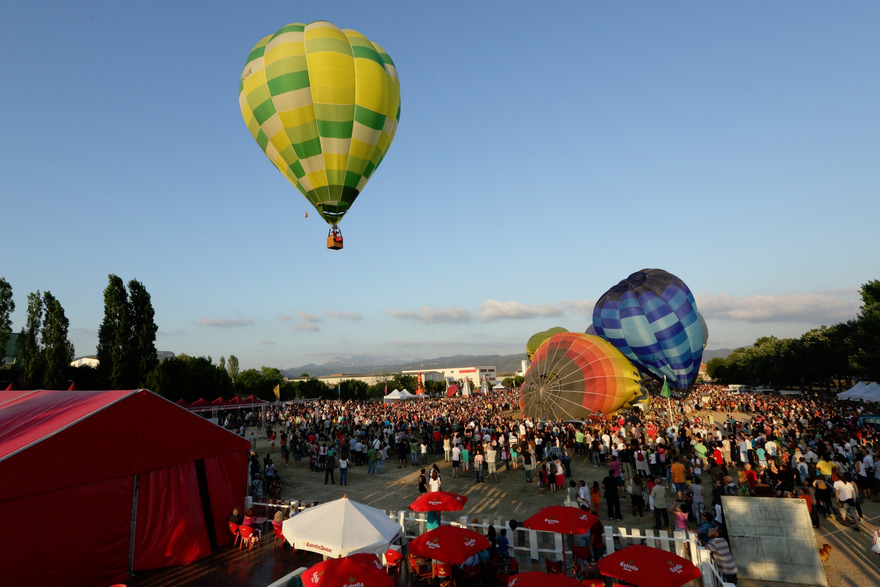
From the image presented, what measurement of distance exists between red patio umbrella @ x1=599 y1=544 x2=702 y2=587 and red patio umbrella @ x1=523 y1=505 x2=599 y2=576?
131 cm

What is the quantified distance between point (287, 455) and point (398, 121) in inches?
653

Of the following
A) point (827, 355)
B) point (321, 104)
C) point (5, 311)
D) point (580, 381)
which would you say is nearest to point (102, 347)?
point (5, 311)

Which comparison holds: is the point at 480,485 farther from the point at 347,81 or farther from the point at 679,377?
the point at 679,377

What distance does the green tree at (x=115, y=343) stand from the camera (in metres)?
37.4

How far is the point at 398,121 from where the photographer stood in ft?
67.8

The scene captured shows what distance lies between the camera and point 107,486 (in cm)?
975

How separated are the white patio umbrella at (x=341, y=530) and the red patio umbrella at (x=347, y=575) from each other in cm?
113

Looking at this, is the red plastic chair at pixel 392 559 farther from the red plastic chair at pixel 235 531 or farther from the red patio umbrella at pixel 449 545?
the red plastic chair at pixel 235 531

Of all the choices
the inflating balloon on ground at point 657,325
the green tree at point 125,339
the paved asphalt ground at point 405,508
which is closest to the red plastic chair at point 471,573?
the paved asphalt ground at point 405,508

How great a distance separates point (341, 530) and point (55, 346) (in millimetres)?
41252

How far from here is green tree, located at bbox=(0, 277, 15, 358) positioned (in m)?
41.2

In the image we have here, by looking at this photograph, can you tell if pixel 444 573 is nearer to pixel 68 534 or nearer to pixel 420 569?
pixel 420 569

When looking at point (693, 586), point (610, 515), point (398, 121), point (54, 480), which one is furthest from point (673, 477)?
point (398, 121)

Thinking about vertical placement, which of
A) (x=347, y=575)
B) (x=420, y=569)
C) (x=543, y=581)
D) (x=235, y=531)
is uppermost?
(x=347, y=575)
